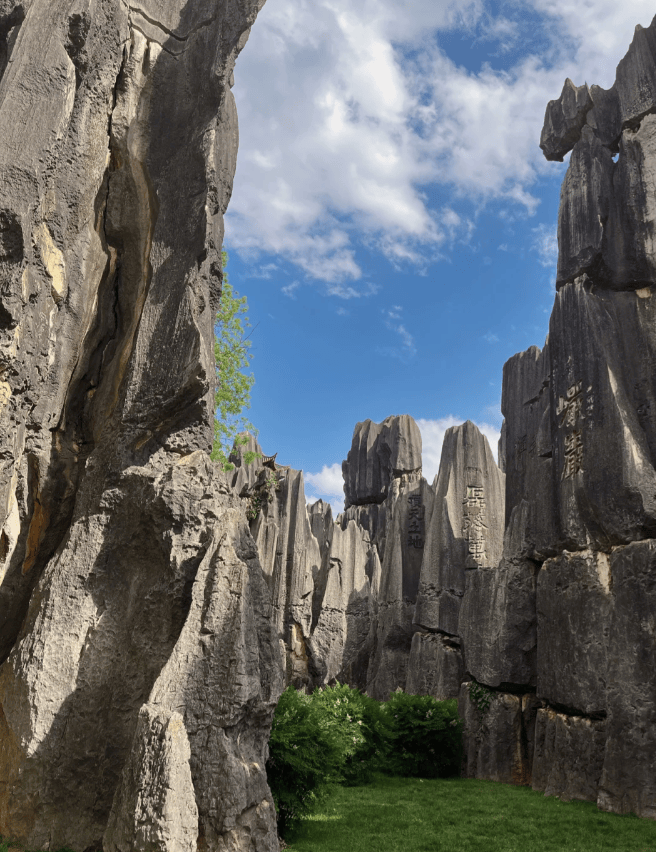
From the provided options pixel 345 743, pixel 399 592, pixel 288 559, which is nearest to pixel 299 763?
pixel 345 743

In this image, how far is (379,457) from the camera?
32.7 m

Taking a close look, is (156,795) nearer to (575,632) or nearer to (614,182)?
(575,632)

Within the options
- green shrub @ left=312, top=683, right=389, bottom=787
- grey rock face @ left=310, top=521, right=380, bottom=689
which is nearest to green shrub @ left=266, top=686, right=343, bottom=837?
green shrub @ left=312, top=683, right=389, bottom=787

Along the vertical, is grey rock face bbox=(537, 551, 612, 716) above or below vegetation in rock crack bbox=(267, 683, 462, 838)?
above

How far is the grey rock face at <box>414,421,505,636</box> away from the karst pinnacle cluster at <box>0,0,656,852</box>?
6.33 m

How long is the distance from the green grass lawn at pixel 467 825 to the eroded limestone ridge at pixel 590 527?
0.60 metres

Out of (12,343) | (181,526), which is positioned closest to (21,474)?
(12,343)

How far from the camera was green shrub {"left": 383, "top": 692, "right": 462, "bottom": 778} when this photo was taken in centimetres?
1228

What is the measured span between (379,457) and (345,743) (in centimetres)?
2531

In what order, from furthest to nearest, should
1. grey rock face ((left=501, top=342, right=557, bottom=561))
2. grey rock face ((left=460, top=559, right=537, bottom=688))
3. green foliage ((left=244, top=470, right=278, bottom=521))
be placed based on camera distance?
green foliage ((left=244, top=470, right=278, bottom=521)), grey rock face ((left=460, top=559, right=537, bottom=688)), grey rock face ((left=501, top=342, right=557, bottom=561))

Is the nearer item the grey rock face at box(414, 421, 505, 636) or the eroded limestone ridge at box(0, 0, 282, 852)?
the eroded limestone ridge at box(0, 0, 282, 852)

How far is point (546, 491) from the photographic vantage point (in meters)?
11.1

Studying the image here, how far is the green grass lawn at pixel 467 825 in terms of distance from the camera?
6668 mm

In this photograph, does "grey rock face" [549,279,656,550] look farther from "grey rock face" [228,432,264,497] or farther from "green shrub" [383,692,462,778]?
"grey rock face" [228,432,264,497]
